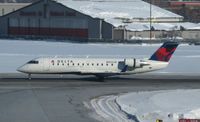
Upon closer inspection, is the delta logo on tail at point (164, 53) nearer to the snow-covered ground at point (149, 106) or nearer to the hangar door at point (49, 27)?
the snow-covered ground at point (149, 106)

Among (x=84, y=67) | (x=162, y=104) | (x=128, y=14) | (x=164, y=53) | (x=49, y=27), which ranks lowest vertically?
(x=162, y=104)

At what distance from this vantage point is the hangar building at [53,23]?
366 feet

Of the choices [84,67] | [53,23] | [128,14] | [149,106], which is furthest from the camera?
[128,14]

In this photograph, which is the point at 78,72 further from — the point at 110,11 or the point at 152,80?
the point at 110,11

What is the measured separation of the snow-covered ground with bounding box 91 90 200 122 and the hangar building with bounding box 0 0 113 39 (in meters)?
71.2

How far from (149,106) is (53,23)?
3349 inches

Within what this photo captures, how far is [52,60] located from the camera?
1912 inches

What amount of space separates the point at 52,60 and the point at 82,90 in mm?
7704

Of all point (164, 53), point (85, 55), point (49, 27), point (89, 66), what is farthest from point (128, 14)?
point (89, 66)

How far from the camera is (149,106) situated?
33094 millimetres

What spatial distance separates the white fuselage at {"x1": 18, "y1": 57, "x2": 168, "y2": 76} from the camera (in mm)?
48312

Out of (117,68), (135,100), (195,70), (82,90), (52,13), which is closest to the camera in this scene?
(135,100)

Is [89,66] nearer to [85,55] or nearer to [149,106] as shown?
[149,106]

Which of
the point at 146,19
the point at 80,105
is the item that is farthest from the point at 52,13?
the point at 80,105
